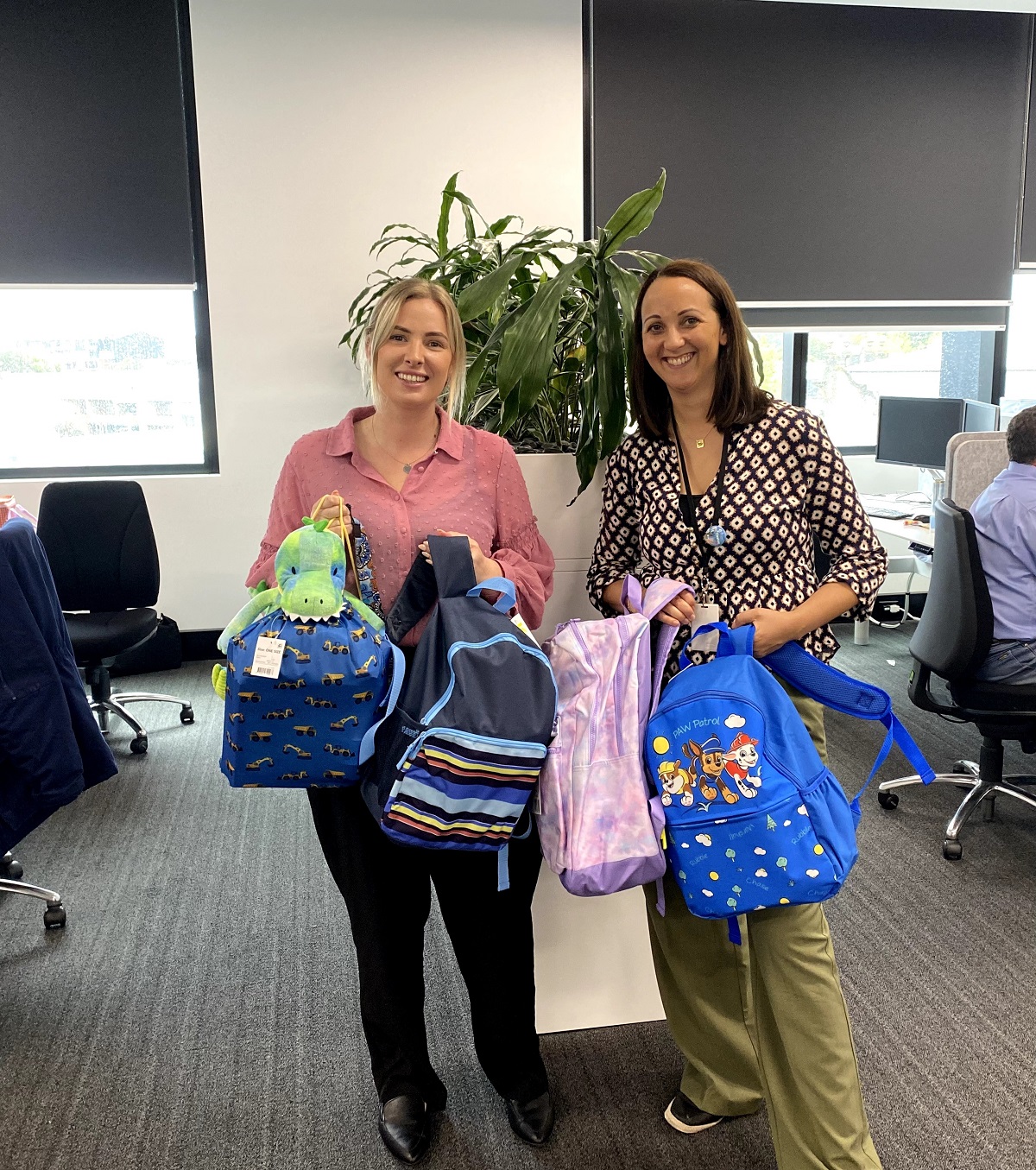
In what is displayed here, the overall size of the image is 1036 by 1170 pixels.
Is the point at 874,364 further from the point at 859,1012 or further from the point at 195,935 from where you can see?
the point at 195,935

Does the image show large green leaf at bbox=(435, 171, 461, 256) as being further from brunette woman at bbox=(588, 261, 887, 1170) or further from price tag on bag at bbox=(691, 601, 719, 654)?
price tag on bag at bbox=(691, 601, 719, 654)

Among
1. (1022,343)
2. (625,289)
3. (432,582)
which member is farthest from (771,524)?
(1022,343)

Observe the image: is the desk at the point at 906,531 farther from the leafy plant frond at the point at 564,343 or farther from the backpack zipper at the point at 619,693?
the backpack zipper at the point at 619,693

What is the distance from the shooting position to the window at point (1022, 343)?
5.31 meters

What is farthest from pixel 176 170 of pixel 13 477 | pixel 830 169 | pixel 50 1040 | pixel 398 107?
pixel 50 1040

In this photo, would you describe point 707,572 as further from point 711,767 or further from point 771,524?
point 711,767

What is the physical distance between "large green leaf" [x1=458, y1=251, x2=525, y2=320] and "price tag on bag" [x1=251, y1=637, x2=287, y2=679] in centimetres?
88

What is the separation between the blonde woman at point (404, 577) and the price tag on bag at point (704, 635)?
26 centimetres

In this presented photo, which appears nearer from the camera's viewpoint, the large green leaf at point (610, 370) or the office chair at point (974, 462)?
the large green leaf at point (610, 370)

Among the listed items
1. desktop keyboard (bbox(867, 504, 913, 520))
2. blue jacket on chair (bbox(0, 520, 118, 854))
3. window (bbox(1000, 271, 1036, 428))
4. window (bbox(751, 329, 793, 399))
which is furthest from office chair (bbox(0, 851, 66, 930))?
window (bbox(1000, 271, 1036, 428))

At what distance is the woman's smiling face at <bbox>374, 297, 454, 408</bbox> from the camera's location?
1.52 metres

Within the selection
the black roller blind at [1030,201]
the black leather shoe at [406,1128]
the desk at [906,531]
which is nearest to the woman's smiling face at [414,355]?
the black leather shoe at [406,1128]

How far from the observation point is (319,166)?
4.41m

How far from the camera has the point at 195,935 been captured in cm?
239
